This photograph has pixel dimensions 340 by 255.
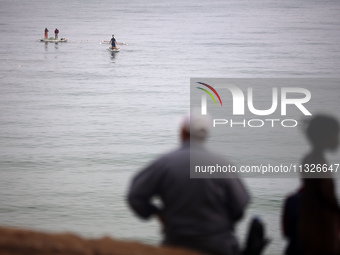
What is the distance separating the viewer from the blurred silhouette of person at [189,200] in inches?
144

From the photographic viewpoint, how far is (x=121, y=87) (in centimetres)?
5056

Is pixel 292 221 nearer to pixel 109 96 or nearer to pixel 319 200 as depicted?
pixel 319 200

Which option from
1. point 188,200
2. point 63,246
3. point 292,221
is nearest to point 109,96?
point 292,221

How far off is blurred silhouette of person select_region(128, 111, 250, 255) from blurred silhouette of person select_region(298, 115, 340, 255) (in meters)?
0.33

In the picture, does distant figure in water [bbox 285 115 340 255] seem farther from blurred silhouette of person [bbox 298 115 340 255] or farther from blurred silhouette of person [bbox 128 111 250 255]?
blurred silhouette of person [bbox 128 111 250 255]

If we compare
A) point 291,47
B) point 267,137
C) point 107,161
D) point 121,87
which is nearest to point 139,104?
point 121,87

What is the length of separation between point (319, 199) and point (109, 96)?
1669 inches

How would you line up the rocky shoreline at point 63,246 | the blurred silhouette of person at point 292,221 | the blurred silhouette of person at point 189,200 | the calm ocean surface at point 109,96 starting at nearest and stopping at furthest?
the rocky shoreline at point 63,246
the blurred silhouette of person at point 189,200
the blurred silhouette of person at point 292,221
the calm ocean surface at point 109,96

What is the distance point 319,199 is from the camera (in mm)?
3742

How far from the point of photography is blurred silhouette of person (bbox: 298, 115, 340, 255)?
147 inches

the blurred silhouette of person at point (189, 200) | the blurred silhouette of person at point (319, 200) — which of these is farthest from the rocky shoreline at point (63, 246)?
the blurred silhouette of person at point (319, 200)

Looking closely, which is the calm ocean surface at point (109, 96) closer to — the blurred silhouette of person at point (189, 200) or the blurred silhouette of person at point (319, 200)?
the blurred silhouette of person at point (319, 200)

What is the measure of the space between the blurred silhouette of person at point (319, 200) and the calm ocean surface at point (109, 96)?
10333 millimetres

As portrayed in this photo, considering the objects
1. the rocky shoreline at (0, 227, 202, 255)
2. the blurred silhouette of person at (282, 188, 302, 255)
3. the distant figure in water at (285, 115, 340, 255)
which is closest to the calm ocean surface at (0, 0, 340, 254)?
the blurred silhouette of person at (282, 188, 302, 255)
